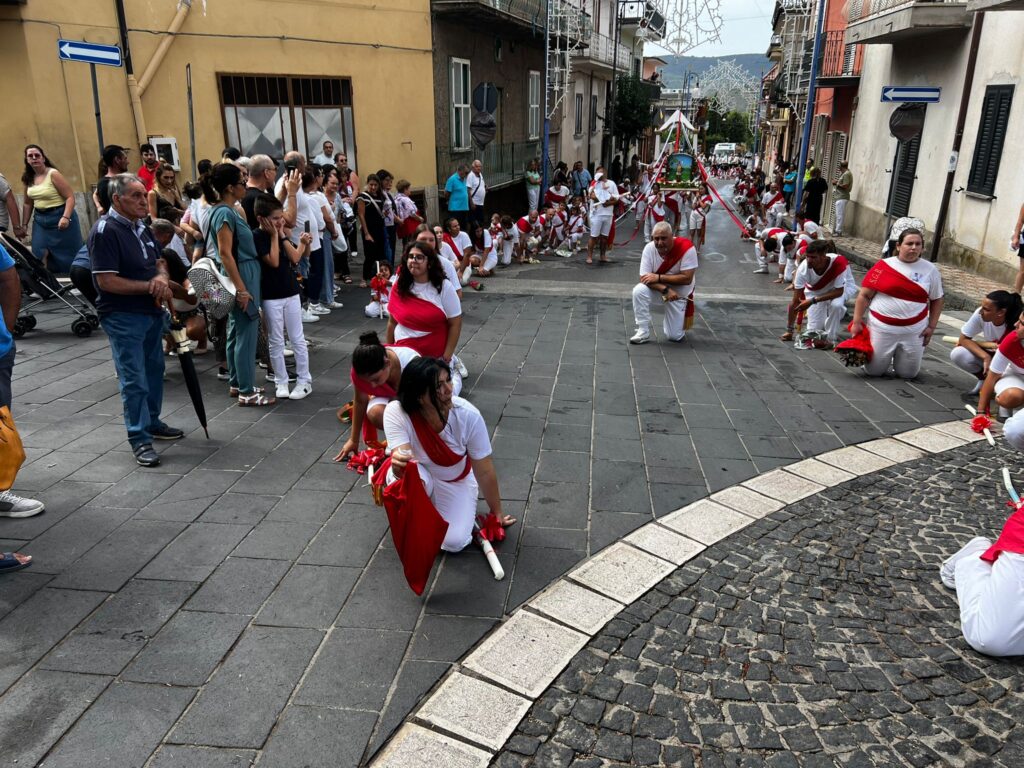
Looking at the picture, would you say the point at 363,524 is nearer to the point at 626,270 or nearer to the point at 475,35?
the point at 626,270

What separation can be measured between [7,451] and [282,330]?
2776 mm

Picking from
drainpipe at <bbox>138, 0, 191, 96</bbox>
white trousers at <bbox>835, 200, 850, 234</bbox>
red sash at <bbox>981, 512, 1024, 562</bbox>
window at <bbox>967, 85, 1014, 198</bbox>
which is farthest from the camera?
white trousers at <bbox>835, 200, 850, 234</bbox>

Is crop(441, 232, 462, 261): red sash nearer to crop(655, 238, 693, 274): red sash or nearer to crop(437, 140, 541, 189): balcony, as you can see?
crop(655, 238, 693, 274): red sash

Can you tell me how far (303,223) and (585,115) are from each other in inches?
1082

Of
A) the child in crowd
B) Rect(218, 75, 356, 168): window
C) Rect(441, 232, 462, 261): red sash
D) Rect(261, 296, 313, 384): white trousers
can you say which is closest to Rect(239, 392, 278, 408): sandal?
the child in crowd

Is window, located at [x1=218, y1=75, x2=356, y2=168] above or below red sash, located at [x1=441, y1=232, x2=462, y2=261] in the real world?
above

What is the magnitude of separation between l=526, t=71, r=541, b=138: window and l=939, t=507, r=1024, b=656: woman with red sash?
22.6m

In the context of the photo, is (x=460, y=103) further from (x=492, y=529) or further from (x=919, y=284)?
(x=492, y=529)

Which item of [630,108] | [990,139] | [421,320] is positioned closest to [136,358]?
[421,320]

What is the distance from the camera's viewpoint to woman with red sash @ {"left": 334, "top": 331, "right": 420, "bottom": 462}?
4031 mm

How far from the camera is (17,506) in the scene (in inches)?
171

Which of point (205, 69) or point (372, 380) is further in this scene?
point (205, 69)

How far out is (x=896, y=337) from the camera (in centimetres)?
720

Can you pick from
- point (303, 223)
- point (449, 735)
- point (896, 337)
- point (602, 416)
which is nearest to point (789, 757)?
point (449, 735)
